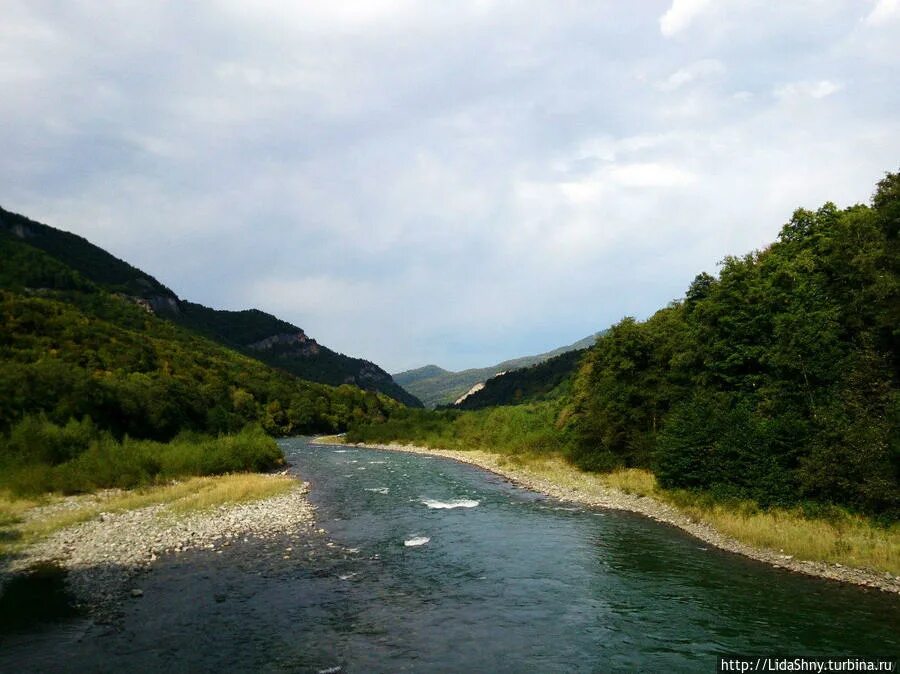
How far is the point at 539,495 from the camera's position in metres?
43.3

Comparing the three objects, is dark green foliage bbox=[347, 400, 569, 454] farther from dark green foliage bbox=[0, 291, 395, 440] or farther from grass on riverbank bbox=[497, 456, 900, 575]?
dark green foliage bbox=[0, 291, 395, 440]

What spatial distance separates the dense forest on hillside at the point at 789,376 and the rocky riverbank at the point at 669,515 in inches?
104

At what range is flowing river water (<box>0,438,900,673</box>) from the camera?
555 inches

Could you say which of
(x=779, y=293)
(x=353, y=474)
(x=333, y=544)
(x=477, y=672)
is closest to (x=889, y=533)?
(x=779, y=293)

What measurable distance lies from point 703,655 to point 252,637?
1232cm

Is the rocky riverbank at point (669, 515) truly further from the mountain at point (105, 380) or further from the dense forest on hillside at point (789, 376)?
the mountain at point (105, 380)

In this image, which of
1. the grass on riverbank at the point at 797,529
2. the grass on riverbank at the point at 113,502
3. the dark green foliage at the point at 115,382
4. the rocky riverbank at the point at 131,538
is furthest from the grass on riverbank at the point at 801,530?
the dark green foliage at the point at 115,382

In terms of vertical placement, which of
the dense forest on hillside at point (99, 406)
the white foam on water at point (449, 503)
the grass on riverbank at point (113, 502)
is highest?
the dense forest on hillside at point (99, 406)

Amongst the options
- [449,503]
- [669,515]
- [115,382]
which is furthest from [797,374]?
[115,382]

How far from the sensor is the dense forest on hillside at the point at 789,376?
2420cm

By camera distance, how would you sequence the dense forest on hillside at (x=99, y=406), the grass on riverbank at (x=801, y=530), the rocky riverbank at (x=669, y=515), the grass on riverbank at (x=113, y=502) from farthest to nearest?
the dense forest on hillside at (x=99, y=406)
the grass on riverbank at (x=113, y=502)
the grass on riverbank at (x=801, y=530)
the rocky riverbank at (x=669, y=515)

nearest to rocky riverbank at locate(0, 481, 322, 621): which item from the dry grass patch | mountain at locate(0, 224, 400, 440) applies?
mountain at locate(0, 224, 400, 440)

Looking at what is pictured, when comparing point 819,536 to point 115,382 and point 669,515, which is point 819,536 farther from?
point 115,382

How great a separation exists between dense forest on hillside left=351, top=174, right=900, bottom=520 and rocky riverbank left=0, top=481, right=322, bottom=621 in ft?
77.8
